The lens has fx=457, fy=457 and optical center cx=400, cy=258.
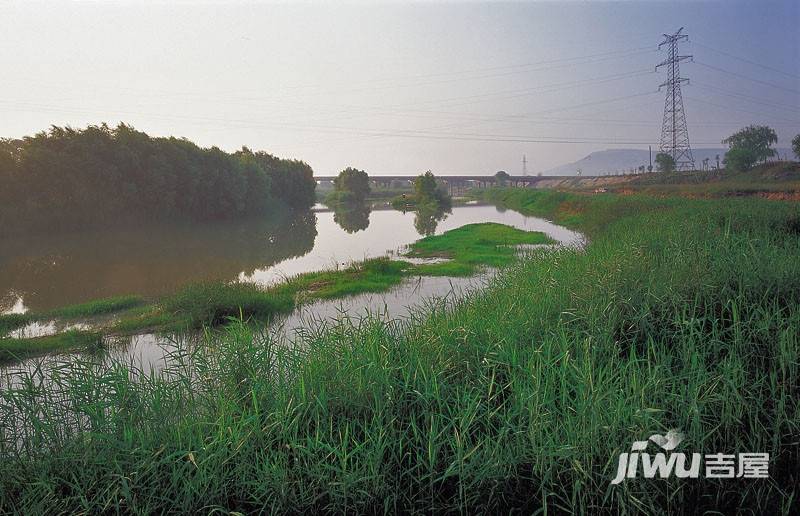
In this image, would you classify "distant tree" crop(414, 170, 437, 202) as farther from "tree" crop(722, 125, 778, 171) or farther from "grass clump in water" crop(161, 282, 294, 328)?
"grass clump in water" crop(161, 282, 294, 328)

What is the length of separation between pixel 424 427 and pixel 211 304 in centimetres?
795

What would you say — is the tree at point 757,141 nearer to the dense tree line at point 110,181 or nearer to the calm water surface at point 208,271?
the calm water surface at point 208,271

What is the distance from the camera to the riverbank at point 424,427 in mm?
2988

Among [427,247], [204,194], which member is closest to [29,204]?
[204,194]

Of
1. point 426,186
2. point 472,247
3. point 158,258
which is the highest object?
point 426,186

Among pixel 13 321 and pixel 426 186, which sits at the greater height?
pixel 426 186

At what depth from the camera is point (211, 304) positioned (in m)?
10.2

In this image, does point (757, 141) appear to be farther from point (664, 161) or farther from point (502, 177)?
point (502, 177)

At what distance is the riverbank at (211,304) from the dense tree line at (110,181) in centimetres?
2117

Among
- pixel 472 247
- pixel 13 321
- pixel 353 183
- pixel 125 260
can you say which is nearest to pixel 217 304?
pixel 13 321

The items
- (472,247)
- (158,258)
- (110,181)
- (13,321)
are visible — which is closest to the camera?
(13,321)

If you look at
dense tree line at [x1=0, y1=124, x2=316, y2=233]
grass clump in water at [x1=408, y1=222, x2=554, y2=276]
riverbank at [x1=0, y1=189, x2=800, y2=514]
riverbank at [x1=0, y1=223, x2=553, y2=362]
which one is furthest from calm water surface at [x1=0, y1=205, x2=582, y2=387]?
dense tree line at [x1=0, y1=124, x2=316, y2=233]

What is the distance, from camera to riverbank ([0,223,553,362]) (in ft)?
29.2

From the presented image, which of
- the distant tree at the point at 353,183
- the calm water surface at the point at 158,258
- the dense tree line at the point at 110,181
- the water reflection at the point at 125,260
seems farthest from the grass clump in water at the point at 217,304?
the distant tree at the point at 353,183
